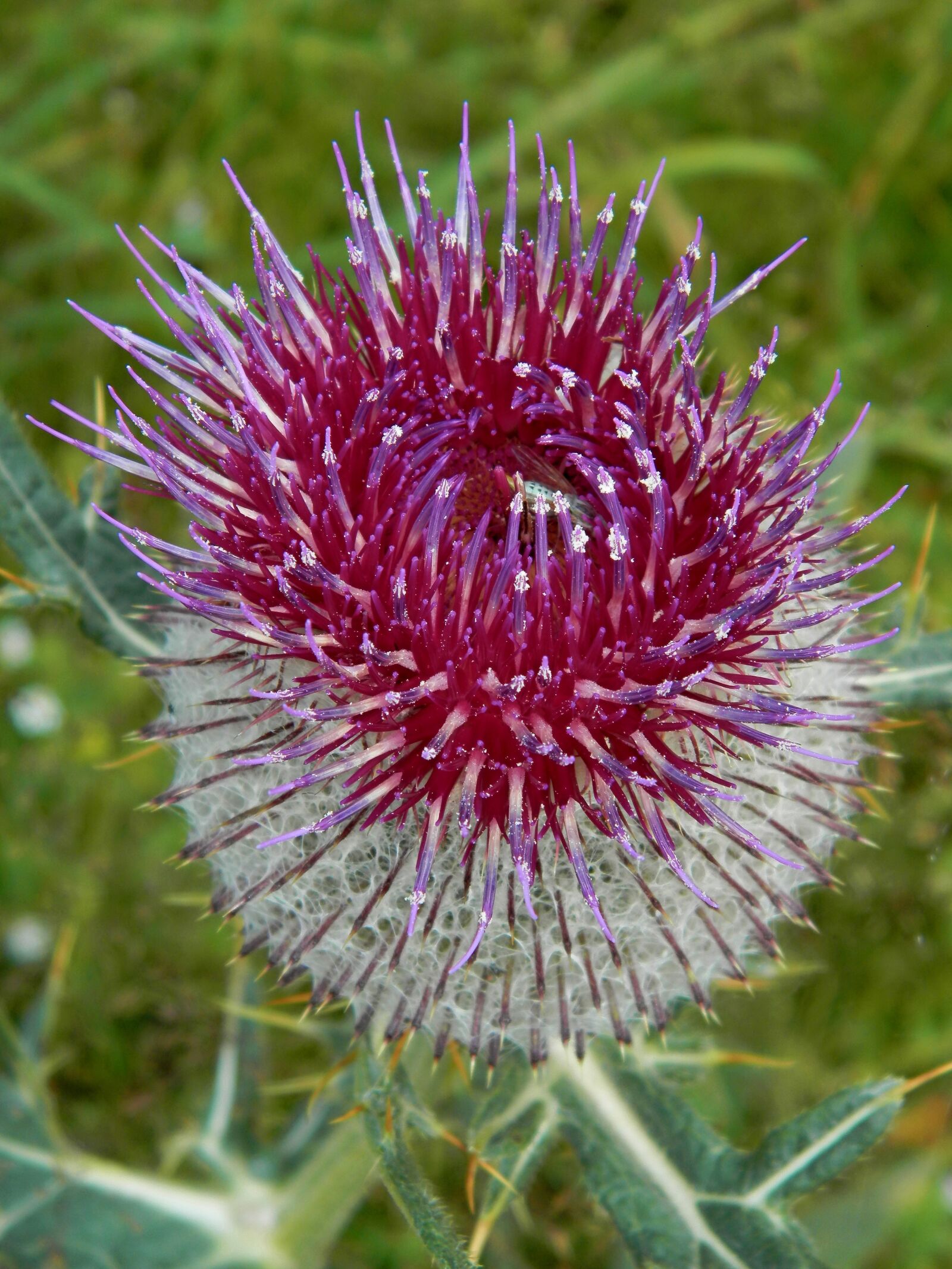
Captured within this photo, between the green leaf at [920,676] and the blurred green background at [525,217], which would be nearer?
the green leaf at [920,676]

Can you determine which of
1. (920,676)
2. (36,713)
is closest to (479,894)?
(920,676)

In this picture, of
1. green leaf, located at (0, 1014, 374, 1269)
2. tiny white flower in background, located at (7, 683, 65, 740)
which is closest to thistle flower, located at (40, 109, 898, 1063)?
green leaf, located at (0, 1014, 374, 1269)

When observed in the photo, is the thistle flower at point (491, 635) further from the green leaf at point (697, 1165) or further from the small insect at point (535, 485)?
the green leaf at point (697, 1165)

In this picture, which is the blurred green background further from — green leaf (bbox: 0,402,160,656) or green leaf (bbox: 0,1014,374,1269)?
green leaf (bbox: 0,402,160,656)

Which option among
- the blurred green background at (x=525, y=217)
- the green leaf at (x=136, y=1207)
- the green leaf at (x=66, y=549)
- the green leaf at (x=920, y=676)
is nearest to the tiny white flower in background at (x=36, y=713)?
the blurred green background at (x=525, y=217)

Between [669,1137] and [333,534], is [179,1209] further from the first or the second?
[333,534]

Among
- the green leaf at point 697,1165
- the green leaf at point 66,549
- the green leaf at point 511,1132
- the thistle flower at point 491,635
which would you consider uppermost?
the green leaf at point 66,549

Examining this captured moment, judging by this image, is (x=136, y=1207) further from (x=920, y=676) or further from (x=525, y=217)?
(x=525, y=217)
